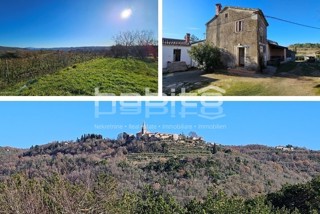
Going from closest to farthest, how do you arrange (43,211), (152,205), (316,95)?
(316,95), (43,211), (152,205)

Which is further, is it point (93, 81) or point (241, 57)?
point (241, 57)

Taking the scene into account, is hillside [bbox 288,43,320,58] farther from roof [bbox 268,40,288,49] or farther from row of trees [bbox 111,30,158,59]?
row of trees [bbox 111,30,158,59]

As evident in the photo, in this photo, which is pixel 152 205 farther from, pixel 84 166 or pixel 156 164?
pixel 84 166

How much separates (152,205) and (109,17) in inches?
78.6

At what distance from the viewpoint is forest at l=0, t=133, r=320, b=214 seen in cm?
454

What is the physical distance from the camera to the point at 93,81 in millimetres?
3957

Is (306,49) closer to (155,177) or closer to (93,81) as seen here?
(93,81)

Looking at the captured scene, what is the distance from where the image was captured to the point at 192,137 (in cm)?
422

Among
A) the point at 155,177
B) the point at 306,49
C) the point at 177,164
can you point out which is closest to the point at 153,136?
the point at 177,164

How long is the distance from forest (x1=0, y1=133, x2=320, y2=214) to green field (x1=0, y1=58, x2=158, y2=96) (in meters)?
0.48

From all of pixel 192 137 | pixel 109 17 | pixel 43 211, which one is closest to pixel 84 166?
pixel 43 211

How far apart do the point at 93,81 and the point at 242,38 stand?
1156 millimetres

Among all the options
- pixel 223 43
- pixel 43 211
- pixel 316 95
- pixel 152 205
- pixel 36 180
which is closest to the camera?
pixel 316 95

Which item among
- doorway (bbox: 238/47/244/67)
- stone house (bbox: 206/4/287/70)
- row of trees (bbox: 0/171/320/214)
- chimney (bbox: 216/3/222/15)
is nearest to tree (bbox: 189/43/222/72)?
stone house (bbox: 206/4/287/70)
